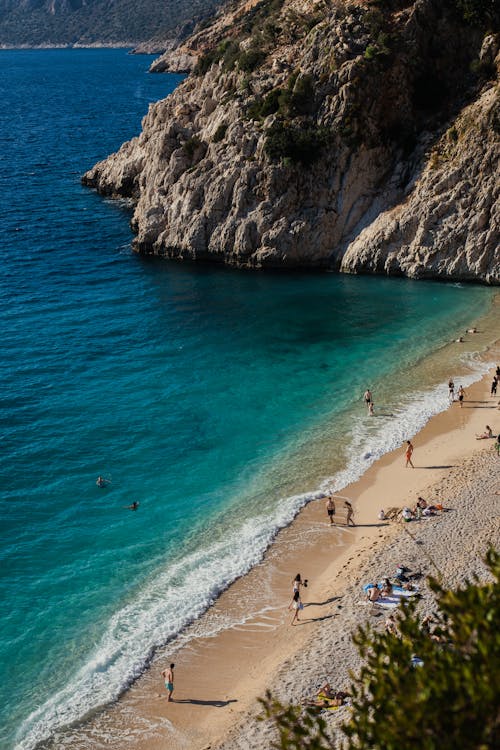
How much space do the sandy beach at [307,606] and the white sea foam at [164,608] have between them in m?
0.47

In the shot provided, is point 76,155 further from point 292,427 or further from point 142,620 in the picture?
point 142,620

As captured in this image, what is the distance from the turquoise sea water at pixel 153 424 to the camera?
27.2m

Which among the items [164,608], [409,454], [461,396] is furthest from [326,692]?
[461,396]

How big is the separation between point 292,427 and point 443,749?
88.6 ft

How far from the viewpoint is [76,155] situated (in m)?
107

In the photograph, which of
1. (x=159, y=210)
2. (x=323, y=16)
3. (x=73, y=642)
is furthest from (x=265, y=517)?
(x=323, y=16)

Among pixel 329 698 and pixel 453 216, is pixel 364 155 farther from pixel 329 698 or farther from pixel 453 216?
pixel 329 698

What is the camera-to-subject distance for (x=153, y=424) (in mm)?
39750

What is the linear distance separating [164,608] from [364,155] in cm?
4258

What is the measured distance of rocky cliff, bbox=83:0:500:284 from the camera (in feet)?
184

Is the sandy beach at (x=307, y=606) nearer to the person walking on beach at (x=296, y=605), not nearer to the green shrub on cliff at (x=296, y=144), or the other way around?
the person walking on beach at (x=296, y=605)

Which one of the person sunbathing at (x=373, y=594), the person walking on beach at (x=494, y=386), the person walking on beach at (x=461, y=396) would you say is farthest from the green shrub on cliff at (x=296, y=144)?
the person sunbathing at (x=373, y=594)

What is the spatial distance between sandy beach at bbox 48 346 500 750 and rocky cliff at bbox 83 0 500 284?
78.7 feet

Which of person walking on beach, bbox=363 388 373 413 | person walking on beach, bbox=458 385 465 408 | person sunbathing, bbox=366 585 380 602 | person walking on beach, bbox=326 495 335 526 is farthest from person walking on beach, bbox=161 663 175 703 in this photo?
person walking on beach, bbox=458 385 465 408
